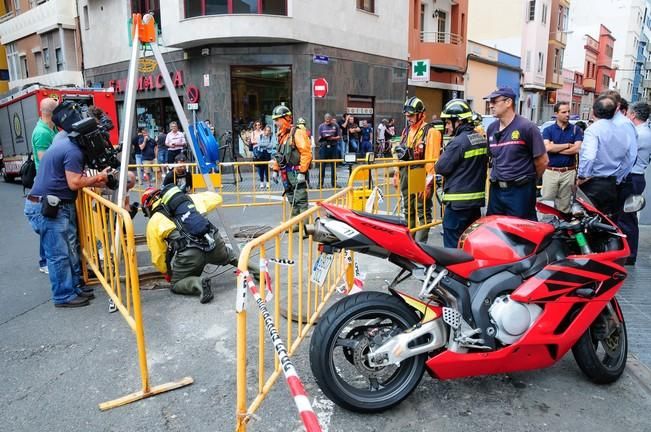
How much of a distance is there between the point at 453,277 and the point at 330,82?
1674 cm

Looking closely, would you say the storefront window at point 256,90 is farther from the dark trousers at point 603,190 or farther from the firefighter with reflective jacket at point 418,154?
the dark trousers at point 603,190

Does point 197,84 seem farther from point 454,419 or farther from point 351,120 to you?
point 454,419

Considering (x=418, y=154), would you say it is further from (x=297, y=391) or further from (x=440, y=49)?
(x=440, y=49)

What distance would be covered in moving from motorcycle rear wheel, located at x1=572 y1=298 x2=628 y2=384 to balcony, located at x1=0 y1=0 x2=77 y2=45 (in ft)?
92.2

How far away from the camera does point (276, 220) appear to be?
8.92 m

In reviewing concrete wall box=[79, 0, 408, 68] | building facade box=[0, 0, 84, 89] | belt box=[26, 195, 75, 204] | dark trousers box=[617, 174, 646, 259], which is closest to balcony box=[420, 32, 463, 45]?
concrete wall box=[79, 0, 408, 68]

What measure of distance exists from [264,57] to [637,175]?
47.3 ft

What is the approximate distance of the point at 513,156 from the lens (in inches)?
185

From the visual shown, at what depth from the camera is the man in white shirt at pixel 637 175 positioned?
5664 mm

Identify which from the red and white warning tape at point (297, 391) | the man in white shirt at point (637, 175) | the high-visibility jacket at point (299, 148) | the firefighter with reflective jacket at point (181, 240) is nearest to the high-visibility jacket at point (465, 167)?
the man in white shirt at point (637, 175)

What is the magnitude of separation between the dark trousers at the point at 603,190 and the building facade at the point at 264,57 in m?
13.5

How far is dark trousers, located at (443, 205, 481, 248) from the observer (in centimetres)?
498

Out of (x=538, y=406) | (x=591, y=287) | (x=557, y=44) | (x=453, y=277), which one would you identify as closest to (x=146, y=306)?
(x=453, y=277)

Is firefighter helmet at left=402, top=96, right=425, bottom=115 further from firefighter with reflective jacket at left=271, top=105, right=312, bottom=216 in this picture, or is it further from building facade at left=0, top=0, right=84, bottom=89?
Answer: building facade at left=0, top=0, right=84, bottom=89
